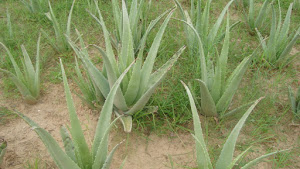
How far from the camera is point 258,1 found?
2.74 metres

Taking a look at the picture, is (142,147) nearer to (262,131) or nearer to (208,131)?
(208,131)

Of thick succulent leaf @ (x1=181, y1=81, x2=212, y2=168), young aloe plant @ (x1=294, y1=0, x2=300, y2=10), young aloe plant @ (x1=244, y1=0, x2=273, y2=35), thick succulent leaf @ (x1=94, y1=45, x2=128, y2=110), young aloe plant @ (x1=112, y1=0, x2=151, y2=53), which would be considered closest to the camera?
thick succulent leaf @ (x1=181, y1=81, x2=212, y2=168)

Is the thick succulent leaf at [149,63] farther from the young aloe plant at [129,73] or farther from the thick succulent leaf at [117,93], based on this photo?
the thick succulent leaf at [117,93]

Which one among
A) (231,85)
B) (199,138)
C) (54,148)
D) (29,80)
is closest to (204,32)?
(231,85)

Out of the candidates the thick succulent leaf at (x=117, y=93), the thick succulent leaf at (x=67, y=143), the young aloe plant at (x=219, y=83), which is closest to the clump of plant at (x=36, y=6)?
the thick succulent leaf at (x=117, y=93)

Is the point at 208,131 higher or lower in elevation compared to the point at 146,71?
lower

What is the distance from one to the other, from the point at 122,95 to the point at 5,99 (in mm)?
930

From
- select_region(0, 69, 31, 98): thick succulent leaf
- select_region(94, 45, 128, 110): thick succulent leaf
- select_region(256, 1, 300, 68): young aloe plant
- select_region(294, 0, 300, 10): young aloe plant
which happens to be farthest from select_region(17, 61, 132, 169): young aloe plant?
select_region(294, 0, 300, 10): young aloe plant

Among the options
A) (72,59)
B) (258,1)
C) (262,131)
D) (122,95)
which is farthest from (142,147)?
(258,1)

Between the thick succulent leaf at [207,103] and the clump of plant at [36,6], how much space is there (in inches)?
71.5

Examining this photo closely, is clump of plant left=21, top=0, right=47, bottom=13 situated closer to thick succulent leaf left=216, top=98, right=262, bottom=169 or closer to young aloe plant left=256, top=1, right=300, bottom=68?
Answer: young aloe plant left=256, top=1, right=300, bottom=68

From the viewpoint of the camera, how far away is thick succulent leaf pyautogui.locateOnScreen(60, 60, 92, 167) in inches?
38.0

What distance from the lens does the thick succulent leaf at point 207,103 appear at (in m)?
1.37

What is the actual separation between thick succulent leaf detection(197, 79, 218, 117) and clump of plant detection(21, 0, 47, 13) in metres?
1.82
